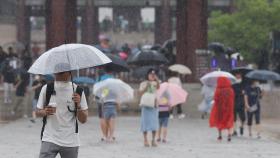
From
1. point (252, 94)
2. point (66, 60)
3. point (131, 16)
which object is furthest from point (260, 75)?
point (131, 16)

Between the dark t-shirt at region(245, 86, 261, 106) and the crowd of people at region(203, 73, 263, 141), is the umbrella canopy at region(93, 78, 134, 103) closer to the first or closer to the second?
the crowd of people at region(203, 73, 263, 141)

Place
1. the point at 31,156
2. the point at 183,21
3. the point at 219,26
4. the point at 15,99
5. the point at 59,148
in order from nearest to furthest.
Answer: the point at 59,148 → the point at 31,156 → the point at 15,99 → the point at 183,21 → the point at 219,26

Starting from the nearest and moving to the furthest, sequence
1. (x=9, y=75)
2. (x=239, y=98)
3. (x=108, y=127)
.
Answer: (x=108, y=127), (x=239, y=98), (x=9, y=75)

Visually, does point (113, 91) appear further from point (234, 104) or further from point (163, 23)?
point (163, 23)

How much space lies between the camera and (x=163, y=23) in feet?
245

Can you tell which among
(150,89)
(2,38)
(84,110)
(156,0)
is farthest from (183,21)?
(2,38)

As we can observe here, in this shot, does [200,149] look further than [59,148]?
Yes

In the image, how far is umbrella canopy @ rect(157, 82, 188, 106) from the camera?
19.6 metres

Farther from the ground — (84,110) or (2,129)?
(84,110)

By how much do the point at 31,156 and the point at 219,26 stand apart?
38.8m

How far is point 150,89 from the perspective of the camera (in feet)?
62.4

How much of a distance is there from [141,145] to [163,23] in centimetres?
5600

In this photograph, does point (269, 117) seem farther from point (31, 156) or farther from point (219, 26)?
point (219, 26)

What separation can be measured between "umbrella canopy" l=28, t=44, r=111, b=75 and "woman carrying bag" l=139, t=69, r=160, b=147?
869cm
